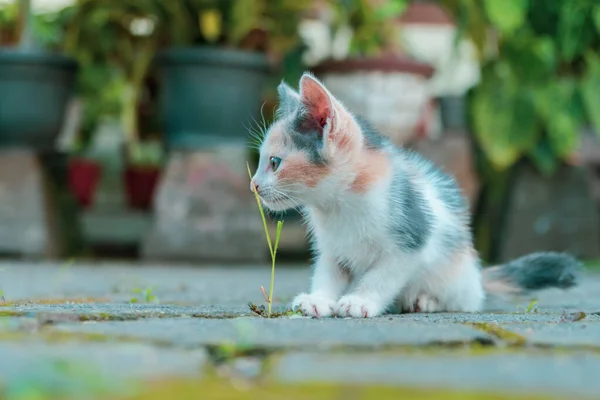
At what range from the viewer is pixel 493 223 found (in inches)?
201

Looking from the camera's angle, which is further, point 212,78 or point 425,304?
point 212,78

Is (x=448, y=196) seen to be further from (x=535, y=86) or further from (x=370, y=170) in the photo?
(x=535, y=86)

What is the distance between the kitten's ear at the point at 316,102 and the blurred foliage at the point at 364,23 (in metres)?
2.88

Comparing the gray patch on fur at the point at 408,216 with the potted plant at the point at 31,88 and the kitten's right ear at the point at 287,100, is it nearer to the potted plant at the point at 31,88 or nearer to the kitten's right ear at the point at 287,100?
the kitten's right ear at the point at 287,100

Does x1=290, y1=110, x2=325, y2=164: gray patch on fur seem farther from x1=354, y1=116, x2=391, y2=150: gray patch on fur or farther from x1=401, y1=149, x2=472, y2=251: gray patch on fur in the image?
x1=401, y1=149, x2=472, y2=251: gray patch on fur

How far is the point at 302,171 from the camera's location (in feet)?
7.29

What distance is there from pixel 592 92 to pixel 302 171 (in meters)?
3.02

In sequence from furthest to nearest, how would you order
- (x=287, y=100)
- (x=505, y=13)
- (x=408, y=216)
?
(x=505, y=13)
(x=287, y=100)
(x=408, y=216)

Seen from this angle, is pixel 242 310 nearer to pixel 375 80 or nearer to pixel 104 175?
pixel 375 80

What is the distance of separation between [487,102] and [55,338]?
12.4ft

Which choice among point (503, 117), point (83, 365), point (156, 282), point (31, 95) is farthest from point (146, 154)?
point (83, 365)


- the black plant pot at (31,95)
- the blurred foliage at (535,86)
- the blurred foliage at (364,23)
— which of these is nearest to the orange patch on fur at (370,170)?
the blurred foliage at (535,86)

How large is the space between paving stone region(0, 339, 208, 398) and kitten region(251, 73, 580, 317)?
80cm

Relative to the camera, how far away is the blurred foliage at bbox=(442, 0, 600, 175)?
464 centimetres
